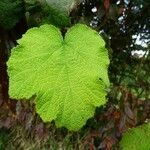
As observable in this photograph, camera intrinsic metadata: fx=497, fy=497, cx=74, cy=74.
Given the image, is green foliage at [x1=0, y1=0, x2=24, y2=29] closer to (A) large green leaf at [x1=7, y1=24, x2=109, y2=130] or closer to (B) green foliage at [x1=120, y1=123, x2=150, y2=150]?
(A) large green leaf at [x1=7, y1=24, x2=109, y2=130]

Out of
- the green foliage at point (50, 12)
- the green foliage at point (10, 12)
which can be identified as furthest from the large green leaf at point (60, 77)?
the green foliage at point (10, 12)

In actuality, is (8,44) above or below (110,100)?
above

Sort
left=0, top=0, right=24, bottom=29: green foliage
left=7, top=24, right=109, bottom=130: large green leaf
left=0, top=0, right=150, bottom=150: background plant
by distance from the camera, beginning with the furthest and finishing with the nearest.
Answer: left=0, top=0, right=150, bottom=150: background plant
left=0, top=0, right=24, bottom=29: green foliage
left=7, top=24, right=109, bottom=130: large green leaf

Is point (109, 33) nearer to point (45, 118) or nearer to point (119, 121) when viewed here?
point (119, 121)

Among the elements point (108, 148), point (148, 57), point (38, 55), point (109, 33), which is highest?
point (38, 55)

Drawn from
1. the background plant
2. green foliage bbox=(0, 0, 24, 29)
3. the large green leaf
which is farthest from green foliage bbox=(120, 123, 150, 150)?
green foliage bbox=(0, 0, 24, 29)

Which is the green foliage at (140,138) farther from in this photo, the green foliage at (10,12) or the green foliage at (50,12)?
the green foliage at (10,12)

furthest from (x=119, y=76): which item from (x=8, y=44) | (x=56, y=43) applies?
(x=56, y=43)
